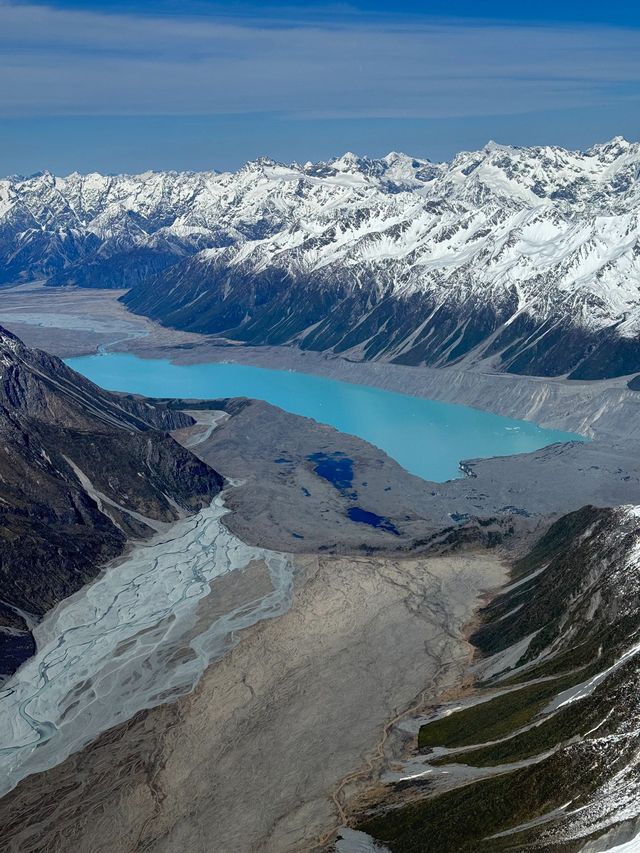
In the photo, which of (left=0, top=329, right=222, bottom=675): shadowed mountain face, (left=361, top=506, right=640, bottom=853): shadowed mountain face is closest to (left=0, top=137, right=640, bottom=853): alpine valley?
(left=361, top=506, right=640, bottom=853): shadowed mountain face

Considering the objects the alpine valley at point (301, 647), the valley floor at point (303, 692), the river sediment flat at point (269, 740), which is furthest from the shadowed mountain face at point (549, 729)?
the river sediment flat at point (269, 740)

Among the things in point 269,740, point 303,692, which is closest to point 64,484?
point 303,692

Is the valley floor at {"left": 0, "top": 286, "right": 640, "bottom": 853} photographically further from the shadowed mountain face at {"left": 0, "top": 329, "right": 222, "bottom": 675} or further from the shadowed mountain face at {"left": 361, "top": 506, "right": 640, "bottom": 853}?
the shadowed mountain face at {"left": 0, "top": 329, "right": 222, "bottom": 675}

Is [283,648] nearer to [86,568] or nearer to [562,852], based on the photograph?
[86,568]

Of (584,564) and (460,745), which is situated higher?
(584,564)

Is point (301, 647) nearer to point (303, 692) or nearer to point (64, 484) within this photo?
point (303, 692)

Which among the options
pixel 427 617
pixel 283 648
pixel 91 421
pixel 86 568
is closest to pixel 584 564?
pixel 427 617

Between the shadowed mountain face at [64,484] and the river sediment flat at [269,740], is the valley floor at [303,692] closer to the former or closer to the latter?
the river sediment flat at [269,740]

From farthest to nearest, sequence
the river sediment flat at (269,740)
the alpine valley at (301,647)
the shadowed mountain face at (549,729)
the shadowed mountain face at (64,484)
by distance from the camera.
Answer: the shadowed mountain face at (64,484), the river sediment flat at (269,740), the alpine valley at (301,647), the shadowed mountain face at (549,729)
